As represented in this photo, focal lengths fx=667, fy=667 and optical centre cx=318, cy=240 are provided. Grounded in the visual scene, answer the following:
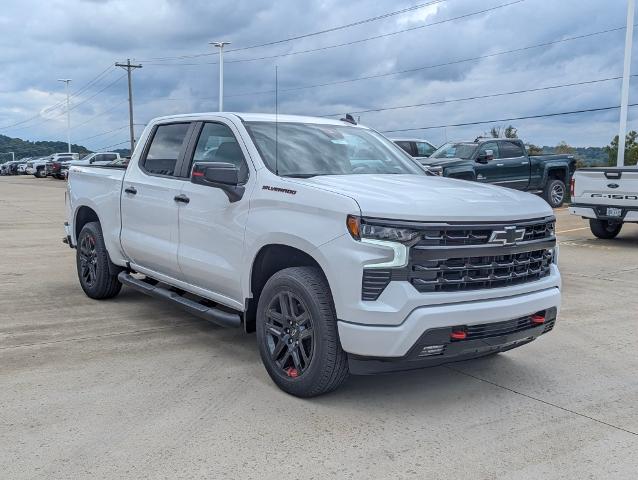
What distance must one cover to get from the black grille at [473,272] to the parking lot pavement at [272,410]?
84cm

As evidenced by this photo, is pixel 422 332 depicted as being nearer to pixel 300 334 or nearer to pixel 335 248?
pixel 335 248

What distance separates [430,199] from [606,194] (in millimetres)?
9321

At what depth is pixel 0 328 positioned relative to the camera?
605 cm

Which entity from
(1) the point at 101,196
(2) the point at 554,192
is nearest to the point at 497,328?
Result: (1) the point at 101,196

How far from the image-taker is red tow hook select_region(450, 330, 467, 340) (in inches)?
155

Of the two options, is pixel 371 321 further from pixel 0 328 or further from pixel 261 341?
pixel 0 328

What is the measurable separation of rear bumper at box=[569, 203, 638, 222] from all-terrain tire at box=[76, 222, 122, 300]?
8945 millimetres

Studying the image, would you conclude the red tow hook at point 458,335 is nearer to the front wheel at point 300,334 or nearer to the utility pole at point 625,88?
the front wheel at point 300,334

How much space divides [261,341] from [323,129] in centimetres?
199

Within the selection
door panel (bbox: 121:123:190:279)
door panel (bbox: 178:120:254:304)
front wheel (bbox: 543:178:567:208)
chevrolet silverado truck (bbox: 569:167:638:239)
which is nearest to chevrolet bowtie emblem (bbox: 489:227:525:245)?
door panel (bbox: 178:120:254:304)

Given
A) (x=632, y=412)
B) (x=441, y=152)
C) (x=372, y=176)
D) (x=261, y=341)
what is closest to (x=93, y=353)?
(x=261, y=341)

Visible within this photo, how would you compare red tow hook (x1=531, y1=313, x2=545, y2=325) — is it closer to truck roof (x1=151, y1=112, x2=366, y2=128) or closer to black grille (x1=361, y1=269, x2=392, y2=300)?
black grille (x1=361, y1=269, x2=392, y2=300)

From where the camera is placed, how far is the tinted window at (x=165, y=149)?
5879 mm

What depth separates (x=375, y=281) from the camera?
12.7ft
